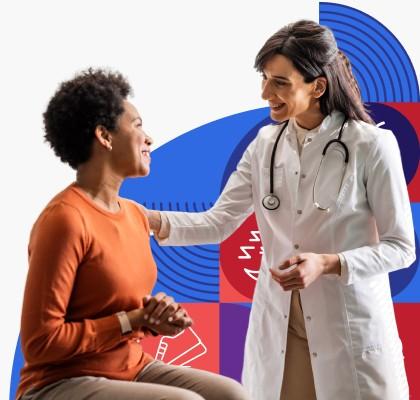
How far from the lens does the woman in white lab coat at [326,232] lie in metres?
1.95

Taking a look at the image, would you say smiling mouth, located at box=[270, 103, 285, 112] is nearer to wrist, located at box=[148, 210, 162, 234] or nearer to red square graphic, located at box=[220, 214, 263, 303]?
wrist, located at box=[148, 210, 162, 234]

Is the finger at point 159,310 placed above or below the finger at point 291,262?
below

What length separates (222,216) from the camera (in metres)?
2.21

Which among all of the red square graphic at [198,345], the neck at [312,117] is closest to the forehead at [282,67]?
the neck at [312,117]

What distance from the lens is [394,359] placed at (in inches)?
78.1

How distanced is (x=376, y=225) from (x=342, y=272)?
8.4 inches

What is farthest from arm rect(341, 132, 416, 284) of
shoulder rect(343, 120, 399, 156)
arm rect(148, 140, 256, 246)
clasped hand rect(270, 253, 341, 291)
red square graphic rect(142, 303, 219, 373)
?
red square graphic rect(142, 303, 219, 373)

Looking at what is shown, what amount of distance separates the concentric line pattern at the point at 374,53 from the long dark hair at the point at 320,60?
2.79 ft

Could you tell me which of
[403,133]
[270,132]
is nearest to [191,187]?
[270,132]

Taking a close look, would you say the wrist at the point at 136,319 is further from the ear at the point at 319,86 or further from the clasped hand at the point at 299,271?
the ear at the point at 319,86

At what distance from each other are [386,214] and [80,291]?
846mm

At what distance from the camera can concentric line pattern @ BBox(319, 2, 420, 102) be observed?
2.88 meters

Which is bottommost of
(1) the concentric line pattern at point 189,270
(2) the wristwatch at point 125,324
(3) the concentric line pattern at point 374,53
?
(2) the wristwatch at point 125,324

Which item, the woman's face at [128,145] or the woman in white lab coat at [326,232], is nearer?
the woman's face at [128,145]
